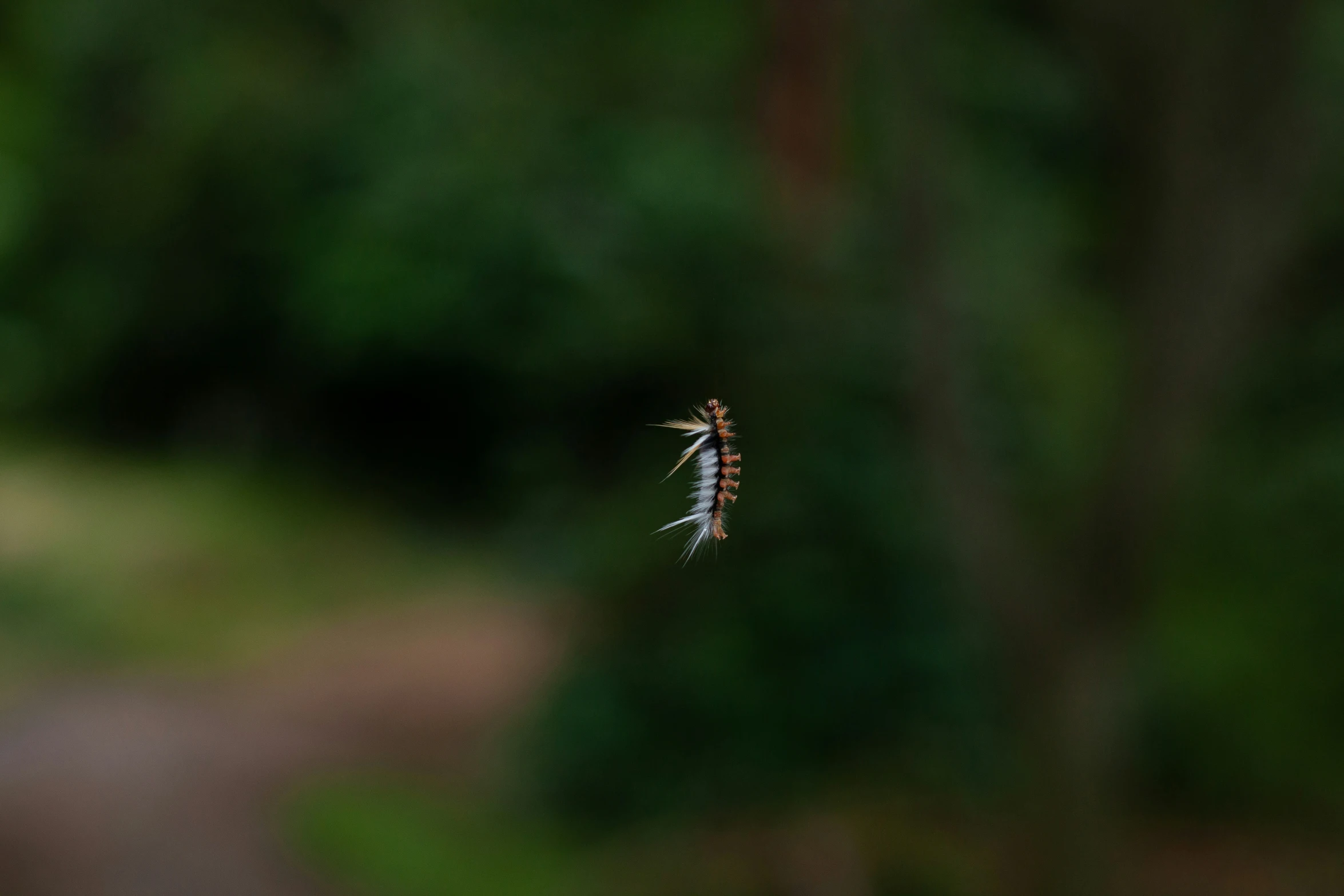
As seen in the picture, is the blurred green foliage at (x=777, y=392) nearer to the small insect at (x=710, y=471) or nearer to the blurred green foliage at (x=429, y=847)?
the blurred green foliage at (x=429, y=847)

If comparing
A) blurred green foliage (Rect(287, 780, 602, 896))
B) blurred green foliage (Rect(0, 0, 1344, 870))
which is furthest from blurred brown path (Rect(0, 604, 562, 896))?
blurred green foliage (Rect(0, 0, 1344, 870))

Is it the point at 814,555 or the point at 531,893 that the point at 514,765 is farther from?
the point at 814,555

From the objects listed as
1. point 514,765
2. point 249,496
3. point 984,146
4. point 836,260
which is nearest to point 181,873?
point 514,765

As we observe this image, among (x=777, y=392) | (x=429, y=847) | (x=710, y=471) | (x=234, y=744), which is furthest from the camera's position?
(x=234, y=744)

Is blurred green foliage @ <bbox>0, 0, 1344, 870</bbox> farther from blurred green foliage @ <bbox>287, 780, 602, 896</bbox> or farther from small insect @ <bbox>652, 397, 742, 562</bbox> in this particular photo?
small insect @ <bbox>652, 397, 742, 562</bbox>

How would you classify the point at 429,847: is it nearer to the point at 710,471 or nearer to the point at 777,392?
the point at 777,392

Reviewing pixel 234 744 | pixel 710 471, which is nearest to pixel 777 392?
pixel 710 471
